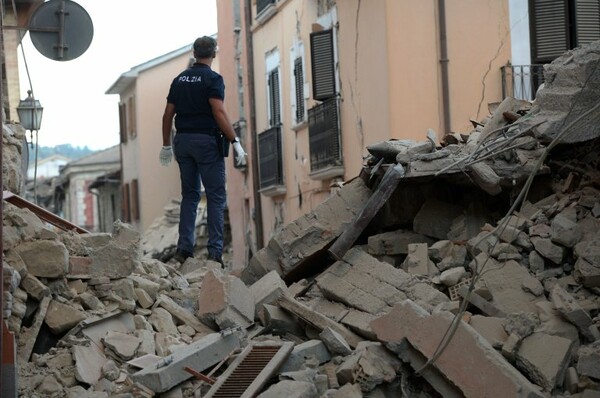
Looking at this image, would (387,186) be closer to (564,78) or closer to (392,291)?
(392,291)

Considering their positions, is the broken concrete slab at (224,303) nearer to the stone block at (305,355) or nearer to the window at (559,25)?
the stone block at (305,355)

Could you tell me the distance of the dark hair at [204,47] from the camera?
10.9 meters

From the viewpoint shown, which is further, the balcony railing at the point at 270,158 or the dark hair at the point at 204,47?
the balcony railing at the point at 270,158

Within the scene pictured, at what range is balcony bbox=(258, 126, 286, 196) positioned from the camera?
2591cm

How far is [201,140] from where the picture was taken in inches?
435

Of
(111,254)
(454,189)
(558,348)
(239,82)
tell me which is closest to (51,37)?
(111,254)

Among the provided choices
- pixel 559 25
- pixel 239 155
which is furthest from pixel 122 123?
pixel 239 155

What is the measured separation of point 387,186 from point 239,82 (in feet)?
66.9

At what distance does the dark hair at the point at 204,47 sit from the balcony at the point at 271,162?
1465cm

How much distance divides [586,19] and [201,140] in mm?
10926

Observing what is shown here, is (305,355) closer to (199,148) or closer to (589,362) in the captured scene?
(589,362)

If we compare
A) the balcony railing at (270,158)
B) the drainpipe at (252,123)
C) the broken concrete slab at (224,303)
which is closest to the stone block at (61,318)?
the broken concrete slab at (224,303)

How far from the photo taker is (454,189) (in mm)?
10211

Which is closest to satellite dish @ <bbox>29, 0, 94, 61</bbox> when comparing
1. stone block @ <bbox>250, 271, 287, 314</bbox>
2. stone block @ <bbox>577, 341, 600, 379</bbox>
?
stone block @ <bbox>250, 271, 287, 314</bbox>
